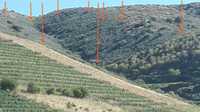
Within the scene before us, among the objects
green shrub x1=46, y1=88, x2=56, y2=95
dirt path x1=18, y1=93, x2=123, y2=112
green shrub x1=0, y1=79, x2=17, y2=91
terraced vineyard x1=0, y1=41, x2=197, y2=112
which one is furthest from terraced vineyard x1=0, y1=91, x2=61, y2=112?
terraced vineyard x1=0, y1=41, x2=197, y2=112

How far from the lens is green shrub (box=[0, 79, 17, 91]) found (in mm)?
62219

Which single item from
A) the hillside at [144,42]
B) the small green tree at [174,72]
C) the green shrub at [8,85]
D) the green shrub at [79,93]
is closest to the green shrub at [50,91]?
the green shrub at [79,93]

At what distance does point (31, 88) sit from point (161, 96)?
20456 millimetres

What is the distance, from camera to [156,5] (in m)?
170

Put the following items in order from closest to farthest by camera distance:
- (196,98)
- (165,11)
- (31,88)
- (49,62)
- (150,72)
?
1. (31,88)
2. (49,62)
3. (196,98)
4. (150,72)
5. (165,11)

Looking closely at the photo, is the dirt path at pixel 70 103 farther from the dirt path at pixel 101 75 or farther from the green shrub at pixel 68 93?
the dirt path at pixel 101 75

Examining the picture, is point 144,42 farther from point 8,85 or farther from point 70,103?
point 8,85

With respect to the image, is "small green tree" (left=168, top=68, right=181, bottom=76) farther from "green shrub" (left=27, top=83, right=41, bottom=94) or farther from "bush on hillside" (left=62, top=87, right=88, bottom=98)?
"green shrub" (left=27, top=83, right=41, bottom=94)

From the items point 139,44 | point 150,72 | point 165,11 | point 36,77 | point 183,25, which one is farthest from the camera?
point 165,11

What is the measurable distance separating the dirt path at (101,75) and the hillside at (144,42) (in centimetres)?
1002

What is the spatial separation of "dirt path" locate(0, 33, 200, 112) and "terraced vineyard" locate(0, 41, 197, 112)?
175cm

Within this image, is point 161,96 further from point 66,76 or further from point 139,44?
point 139,44

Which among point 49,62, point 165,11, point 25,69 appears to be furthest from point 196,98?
point 165,11

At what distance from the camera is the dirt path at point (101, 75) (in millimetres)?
77831
